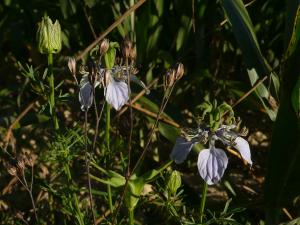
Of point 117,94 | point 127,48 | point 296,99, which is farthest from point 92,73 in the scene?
point 296,99

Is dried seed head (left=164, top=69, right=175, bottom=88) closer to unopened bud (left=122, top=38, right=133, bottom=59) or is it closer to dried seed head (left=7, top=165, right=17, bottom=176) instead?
unopened bud (left=122, top=38, right=133, bottom=59)

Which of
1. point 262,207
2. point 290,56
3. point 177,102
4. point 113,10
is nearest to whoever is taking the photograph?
point 290,56

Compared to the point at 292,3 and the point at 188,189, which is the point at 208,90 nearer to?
the point at 188,189

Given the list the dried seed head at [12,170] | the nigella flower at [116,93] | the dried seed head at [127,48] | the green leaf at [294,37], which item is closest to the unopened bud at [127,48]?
the dried seed head at [127,48]

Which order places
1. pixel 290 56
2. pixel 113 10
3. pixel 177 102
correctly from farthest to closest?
1. pixel 177 102
2. pixel 113 10
3. pixel 290 56

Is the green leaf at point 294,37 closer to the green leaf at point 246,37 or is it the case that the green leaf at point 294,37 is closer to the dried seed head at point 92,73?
the green leaf at point 246,37

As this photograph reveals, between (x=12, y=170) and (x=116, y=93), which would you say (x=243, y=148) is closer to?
(x=116, y=93)

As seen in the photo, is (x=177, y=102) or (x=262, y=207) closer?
(x=262, y=207)

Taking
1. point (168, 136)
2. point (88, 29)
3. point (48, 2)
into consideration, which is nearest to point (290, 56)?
point (168, 136)
